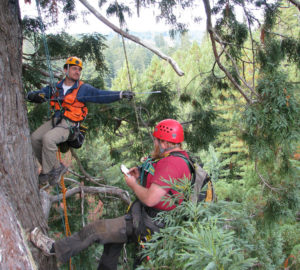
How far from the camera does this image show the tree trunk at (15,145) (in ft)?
6.49

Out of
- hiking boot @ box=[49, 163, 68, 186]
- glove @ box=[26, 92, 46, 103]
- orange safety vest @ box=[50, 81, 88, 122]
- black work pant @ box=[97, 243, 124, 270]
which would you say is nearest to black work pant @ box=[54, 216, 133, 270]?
black work pant @ box=[97, 243, 124, 270]

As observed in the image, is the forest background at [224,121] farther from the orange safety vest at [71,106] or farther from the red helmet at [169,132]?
the orange safety vest at [71,106]

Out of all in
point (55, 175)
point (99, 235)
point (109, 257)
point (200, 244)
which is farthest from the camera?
point (55, 175)

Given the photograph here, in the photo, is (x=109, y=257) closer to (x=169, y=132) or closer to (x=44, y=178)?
(x=44, y=178)

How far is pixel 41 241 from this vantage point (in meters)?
2.16

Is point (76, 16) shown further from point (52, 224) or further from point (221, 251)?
point (221, 251)

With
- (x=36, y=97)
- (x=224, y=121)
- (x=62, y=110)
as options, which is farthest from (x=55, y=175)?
(x=224, y=121)

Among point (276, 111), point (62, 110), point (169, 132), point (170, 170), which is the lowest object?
point (170, 170)

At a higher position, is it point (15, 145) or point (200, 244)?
point (15, 145)

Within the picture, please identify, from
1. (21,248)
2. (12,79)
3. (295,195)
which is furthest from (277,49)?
(21,248)

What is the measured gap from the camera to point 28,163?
7.16 ft

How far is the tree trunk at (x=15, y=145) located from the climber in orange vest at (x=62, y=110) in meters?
0.47

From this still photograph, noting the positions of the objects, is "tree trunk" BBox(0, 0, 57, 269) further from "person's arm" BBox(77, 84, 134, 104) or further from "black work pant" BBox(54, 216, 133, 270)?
"person's arm" BBox(77, 84, 134, 104)

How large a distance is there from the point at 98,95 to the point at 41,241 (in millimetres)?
1465
